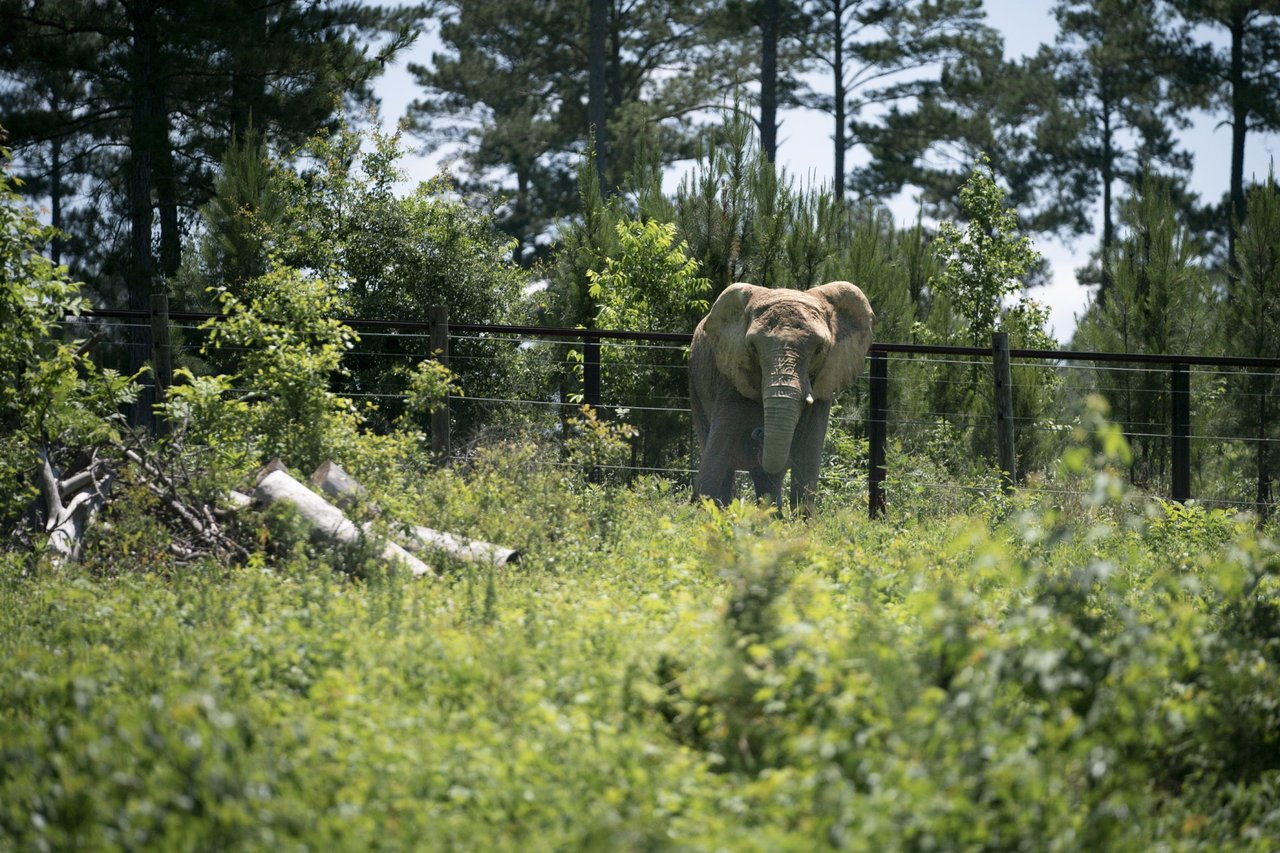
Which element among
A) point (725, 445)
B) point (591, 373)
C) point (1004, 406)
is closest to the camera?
point (725, 445)

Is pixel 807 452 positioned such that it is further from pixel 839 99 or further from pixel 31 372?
pixel 839 99

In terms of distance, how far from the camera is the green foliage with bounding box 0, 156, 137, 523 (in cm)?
803

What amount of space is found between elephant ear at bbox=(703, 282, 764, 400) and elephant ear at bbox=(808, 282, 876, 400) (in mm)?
509

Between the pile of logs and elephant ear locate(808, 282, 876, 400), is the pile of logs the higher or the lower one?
the lower one

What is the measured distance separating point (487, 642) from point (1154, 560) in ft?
15.7

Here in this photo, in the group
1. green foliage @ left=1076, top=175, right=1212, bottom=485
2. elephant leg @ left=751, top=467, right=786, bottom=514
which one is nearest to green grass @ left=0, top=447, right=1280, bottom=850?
elephant leg @ left=751, top=467, right=786, bottom=514

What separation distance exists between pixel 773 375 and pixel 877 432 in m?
2.64

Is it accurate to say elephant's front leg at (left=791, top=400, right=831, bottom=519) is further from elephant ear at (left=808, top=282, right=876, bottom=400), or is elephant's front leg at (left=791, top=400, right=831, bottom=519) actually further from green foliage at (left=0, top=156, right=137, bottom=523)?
green foliage at (left=0, top=156, right=137, bottom=523)

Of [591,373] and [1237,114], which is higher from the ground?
[1237,114]

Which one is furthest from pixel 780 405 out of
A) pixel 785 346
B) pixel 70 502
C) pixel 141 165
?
pixel 141 165

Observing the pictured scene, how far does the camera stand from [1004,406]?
11.7 metres

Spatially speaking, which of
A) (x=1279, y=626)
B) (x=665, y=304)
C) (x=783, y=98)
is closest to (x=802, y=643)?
(x=1279, y=626)

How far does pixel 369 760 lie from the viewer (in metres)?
4.29

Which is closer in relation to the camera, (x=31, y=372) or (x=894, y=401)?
(x=31, y=372)
